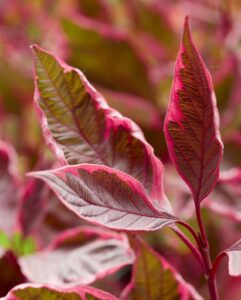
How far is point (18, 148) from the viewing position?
1.02 m

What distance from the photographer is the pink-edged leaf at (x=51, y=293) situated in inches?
17.4

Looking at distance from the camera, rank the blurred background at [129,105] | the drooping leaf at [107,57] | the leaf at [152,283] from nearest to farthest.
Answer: the leaf at [152,283] → the blurred background at [129,105] → the drooping leaf at [107,57]

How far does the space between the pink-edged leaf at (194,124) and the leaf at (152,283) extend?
12 cm

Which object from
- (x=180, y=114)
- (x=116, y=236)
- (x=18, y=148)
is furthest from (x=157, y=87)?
(x=180, y=114)

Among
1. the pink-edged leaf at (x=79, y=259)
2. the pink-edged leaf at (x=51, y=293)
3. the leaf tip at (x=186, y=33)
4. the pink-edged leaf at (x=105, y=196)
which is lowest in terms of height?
the pink-edged leaf at (x=79, y=259)

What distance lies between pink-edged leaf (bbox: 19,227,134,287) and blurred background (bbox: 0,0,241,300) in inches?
1.3

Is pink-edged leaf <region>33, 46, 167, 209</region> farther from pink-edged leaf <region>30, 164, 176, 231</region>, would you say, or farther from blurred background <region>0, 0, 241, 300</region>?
blurred background <region>0, 0, 241, 300</region>

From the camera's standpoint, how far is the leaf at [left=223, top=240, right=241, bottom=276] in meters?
0.37

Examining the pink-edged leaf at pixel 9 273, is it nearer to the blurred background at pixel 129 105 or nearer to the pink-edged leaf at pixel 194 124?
the blurred background at pixel 129 105

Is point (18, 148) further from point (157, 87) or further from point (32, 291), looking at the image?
point (32, 291)

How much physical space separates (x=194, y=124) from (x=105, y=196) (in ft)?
0.26

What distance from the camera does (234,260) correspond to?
39cm

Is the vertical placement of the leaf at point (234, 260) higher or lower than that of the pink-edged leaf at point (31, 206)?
higher

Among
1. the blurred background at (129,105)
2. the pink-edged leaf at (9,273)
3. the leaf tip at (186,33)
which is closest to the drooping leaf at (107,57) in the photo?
the blurred background at (129,105)
